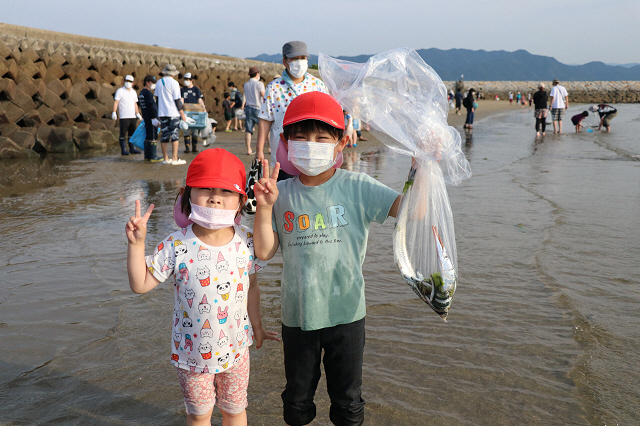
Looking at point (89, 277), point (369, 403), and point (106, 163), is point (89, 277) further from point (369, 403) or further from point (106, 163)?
point (106, 163)

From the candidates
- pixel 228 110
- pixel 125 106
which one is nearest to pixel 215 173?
pixel 125 106

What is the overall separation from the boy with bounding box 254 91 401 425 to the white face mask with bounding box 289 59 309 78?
6.97 feet

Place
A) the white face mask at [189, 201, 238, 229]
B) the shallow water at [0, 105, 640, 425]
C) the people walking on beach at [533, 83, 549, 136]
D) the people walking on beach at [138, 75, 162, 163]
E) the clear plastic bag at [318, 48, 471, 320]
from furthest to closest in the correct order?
the people walking on beach at [533, 83, 549, 136] < the people walking on beach at [138, 75, 162, 163] < the shallow water at [0, 105, 640, 425] < the clear plastic bag at [318, 48, 471, 320] < the white face mask at [189, 201, 238, 229]

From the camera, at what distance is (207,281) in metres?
1.96

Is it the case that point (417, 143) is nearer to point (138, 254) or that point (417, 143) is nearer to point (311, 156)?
point (311, 156)

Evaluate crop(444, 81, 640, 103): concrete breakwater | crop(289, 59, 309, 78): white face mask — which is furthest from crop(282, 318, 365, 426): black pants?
crop(444, 81, 640, 103): concrete breakwater

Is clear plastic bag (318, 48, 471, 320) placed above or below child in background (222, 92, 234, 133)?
below

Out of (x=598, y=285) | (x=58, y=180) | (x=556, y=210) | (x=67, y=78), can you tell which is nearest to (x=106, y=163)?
(x=58, y=180)

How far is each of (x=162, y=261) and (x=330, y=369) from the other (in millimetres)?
782

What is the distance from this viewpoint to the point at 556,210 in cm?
654

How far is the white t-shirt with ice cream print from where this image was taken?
1953 millimetres

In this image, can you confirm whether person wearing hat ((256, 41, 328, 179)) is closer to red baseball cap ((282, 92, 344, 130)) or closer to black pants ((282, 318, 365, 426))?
red baseball cap ((282, 92, 344, 130))

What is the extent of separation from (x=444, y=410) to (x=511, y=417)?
1.00 ft

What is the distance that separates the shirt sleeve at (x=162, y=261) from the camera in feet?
6.37
